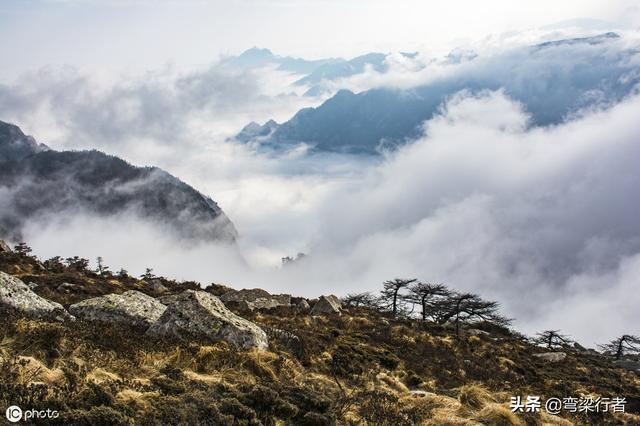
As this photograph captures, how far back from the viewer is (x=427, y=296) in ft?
158

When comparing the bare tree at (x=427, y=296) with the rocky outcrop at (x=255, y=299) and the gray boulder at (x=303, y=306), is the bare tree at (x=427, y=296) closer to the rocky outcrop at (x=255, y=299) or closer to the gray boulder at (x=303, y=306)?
the gray boulder at (x=303, y=306)

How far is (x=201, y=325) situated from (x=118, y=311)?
347 centimetres

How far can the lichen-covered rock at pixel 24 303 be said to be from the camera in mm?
14961

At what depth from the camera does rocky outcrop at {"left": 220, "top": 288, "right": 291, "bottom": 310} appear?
113ft

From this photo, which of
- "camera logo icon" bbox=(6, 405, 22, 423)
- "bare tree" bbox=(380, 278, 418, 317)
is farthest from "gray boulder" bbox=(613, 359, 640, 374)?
"camera logo icon" bbox=(6, 405, 22, 423)

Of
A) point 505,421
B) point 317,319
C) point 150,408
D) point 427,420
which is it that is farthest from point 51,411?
point 317,319

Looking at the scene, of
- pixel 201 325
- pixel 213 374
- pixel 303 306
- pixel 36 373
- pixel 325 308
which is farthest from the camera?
pixel 303 306

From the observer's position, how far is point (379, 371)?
59.7 ft

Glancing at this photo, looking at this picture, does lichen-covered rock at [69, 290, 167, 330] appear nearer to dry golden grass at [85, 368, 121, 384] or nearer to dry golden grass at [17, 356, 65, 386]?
dry golden grass at [85, 368, 121, 384]

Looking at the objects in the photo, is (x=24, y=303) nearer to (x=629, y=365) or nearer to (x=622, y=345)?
(x=629, y=365)

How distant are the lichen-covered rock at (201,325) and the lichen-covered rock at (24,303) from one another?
3243 millimetres

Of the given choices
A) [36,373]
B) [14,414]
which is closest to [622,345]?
[36,373]

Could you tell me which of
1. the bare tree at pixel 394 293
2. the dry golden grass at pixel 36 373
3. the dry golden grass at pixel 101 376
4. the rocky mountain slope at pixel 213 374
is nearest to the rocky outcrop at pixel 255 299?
the rocky mountain slope at pixel 213 374

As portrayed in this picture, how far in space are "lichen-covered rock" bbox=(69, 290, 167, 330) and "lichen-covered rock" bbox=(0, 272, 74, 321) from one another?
0.86 meters
